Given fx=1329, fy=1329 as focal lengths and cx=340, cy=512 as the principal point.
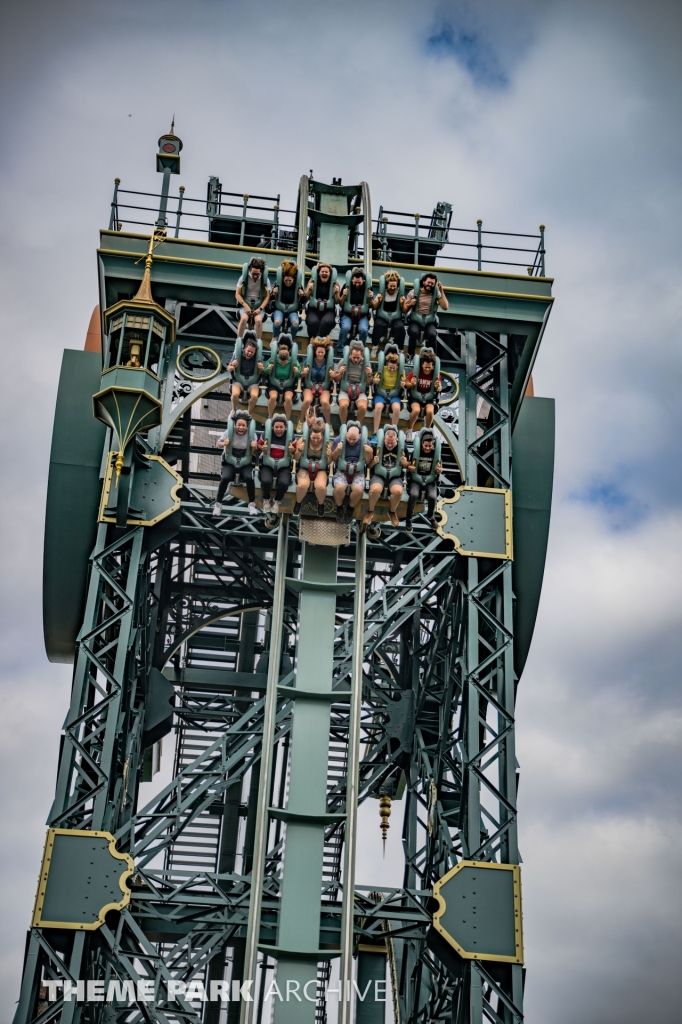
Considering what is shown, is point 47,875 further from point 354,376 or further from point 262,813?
point 354,376

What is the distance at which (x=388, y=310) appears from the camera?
2434cm

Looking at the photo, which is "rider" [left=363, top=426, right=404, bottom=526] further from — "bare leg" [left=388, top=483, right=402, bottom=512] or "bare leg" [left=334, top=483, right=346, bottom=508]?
"bare leg" [left=334, top=483, right=346, bottom=508]

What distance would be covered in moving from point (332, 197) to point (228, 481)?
8.43 m

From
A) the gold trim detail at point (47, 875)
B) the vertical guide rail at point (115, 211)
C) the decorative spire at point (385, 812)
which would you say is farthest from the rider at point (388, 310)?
the decorative spire at point (385, 812)

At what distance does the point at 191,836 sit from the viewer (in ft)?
112

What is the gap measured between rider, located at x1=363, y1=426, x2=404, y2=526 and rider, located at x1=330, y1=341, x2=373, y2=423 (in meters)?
0.73

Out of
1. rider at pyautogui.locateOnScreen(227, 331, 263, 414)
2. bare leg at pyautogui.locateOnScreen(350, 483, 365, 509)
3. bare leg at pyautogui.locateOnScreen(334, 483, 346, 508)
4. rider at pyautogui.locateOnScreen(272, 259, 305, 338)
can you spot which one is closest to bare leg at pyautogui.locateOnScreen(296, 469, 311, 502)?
bare leg at pyautogui.locateOnScreen(334, 483, 346, 508)

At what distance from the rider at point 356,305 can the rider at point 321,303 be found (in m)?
0.21

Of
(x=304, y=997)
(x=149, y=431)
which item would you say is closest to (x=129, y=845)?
(x=304, y=997)

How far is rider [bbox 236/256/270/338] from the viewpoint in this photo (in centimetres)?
2348

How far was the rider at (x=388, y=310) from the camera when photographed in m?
24.2

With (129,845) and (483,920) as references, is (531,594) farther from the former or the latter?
(129,845)

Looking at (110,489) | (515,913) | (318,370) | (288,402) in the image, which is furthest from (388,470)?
(515,913)

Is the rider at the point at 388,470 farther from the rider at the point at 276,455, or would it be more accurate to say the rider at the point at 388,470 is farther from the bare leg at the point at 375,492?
the rider at the point at 276,455
